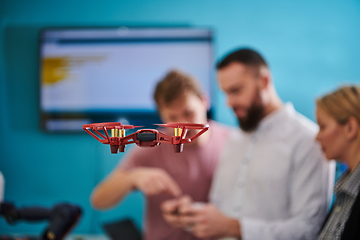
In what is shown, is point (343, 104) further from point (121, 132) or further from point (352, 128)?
point (121, 132)

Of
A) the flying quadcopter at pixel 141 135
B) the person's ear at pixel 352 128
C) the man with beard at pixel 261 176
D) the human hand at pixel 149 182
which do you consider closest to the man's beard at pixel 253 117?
the man with beard at pixel 261 176

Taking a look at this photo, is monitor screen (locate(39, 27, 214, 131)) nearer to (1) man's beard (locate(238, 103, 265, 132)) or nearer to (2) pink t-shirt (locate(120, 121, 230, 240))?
(2) pink t-shirt (locate(120, 121, 230, 240))

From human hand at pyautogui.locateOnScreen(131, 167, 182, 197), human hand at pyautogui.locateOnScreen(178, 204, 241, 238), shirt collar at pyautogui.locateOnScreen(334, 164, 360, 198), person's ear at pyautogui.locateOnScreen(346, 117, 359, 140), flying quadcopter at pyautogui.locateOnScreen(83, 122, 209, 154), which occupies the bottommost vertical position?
human hand at pyautogui.locateOnScreen(178, 204, 241, 238)

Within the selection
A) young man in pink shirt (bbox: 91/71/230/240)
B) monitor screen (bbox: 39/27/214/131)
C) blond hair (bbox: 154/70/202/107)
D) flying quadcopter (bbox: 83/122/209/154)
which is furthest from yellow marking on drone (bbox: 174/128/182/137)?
monitor screen (bbox: 39/27/214/131)

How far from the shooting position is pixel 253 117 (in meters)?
1.12

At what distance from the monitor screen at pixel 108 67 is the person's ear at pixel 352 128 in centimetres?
85

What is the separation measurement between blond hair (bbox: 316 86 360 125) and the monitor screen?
0.78m

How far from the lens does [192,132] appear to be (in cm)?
39

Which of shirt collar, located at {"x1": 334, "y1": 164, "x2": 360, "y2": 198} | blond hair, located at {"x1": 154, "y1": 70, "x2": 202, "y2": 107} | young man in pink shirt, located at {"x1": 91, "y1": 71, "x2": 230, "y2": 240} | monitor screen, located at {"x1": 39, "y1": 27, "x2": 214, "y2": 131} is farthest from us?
monitor screen, located at {"x1": 39, "y1": 27, "x2": 214, "y2": 131}

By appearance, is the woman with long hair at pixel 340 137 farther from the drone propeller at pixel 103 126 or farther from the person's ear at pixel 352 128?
the drone propeller at pixel 103 126

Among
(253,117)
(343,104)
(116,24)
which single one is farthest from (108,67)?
(343,104)

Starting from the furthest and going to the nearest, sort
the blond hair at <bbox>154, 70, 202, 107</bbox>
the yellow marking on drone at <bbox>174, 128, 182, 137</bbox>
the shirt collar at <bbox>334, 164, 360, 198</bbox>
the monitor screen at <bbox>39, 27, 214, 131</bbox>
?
the monitor screen at <bbox>39, 27, 214, 131</bbox> < the blond hair at <bbox>154, 70, 202, 107</bbox> < the shirt collar at <bbox>334, 164, 360, 198</bbox> < the yellow marking on drone at <bbox>174, 128, 182, 137</bbox>

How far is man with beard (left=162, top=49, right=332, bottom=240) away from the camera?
93 cm

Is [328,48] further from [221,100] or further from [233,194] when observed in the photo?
[233,194]
